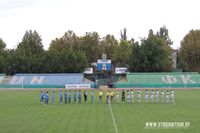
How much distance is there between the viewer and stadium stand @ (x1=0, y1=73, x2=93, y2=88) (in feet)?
264

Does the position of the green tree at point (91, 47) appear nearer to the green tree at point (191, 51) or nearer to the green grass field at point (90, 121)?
the green tree at point (191, 51)

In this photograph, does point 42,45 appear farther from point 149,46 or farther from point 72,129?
point 72,129

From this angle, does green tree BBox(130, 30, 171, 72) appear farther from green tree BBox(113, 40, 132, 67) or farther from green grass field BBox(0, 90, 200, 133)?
green grass field BBox(0, 90, 200, 133)

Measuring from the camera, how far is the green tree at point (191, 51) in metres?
103

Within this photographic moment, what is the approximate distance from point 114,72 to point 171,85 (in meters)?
10.5

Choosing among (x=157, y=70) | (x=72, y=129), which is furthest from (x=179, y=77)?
(x=72, y=129)

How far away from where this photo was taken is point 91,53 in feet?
359

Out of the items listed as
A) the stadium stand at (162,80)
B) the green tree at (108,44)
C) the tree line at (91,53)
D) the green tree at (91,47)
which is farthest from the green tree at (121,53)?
the stadium stand at (162,80)

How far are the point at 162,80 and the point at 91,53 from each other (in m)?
31.2

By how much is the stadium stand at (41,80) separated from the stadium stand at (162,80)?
8.79m

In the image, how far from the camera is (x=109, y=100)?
44.1m

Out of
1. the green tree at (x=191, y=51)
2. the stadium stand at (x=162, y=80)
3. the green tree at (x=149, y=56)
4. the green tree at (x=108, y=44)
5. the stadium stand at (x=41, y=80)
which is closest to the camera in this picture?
the stadium stand at (x=162, y=80)

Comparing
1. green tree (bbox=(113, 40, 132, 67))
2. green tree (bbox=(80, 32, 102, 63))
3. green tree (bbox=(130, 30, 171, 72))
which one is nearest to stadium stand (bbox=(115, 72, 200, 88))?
green tree (bbox=(130, 30, 171, 72))

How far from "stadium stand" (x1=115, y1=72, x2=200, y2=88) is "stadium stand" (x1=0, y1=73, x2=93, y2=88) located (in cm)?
879
